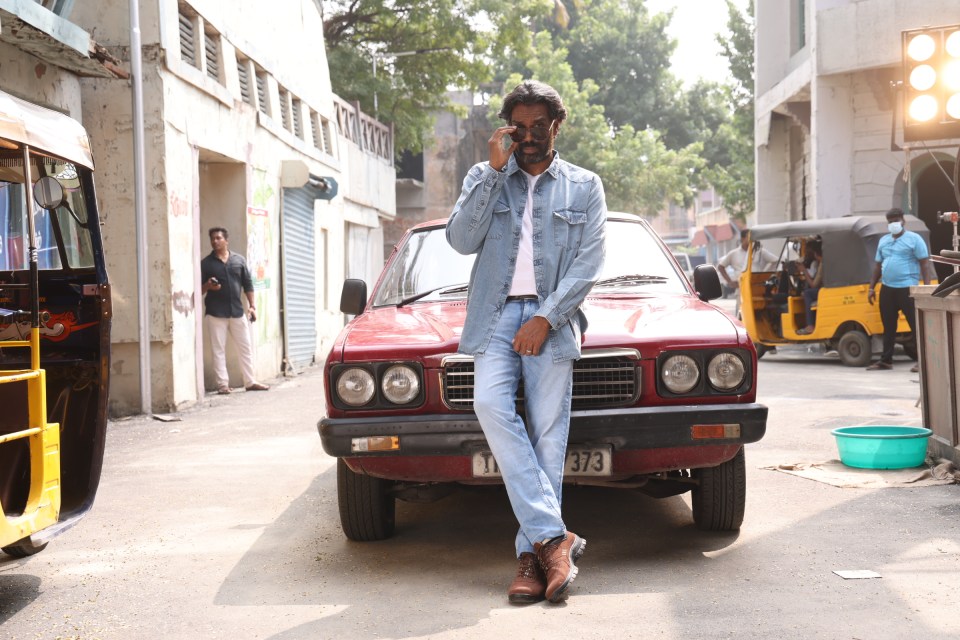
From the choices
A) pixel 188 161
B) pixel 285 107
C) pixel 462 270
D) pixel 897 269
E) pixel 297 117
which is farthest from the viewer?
pixel 297 117

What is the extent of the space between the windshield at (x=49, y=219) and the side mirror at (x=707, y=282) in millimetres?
3114

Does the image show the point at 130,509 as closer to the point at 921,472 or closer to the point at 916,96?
the point at 921,472

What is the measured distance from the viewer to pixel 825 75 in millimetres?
20297

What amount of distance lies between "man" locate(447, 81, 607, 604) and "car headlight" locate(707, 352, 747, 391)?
611mm

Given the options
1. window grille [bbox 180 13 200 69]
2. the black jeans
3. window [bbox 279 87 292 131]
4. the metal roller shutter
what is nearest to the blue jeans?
window grille [bbox 180 13 200 69]

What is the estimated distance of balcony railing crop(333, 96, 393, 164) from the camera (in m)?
23.7

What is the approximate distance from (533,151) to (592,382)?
100 centimetres

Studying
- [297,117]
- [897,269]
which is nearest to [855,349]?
[897,269]

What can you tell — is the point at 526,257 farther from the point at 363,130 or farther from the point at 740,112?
the point at 740,112

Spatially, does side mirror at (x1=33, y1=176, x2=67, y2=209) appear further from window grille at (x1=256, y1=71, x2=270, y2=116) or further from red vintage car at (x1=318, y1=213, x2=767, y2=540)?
window grille at (x1=256, y1=71, x2=270, y2=116)

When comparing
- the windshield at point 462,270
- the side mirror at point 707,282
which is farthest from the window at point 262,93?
the side mirror at point 707,282

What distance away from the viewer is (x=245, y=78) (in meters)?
15.5

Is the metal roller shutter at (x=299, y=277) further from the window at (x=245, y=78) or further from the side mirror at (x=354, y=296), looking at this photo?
the side mirror at (x=354, y=296)

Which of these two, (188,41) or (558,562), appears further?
(188,41)
